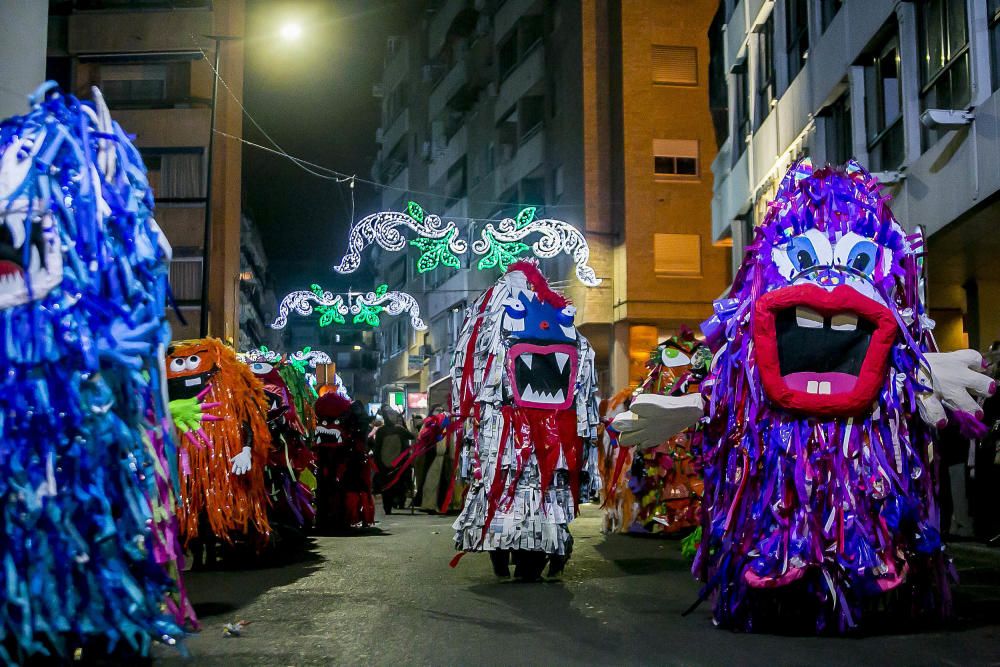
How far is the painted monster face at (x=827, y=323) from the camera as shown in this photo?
6.27 meters

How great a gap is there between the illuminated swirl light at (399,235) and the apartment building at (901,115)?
5.36 m

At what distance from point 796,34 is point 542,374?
12.5 metres

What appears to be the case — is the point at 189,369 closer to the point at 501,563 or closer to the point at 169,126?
the point at 501,563

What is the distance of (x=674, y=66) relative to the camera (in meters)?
31.5

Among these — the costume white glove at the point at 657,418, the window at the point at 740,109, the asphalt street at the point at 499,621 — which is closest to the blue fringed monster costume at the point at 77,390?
the asphalt street at the point at 499,621

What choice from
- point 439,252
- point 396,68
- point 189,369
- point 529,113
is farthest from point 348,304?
point 396,68

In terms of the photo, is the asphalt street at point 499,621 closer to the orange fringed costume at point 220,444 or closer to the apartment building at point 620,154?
the orange fringed costume at point 220,444

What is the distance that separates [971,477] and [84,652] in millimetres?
10314

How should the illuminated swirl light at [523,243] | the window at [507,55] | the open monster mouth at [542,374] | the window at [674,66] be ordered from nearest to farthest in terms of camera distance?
the open monster mouth at [542,374] → the illuminated swirl light at [523,243] → the window at [674,66] → the window at [507,55]

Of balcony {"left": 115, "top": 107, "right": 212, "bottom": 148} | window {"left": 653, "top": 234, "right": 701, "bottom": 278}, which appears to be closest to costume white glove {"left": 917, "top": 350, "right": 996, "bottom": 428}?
window {"left": 653, "top": 234, "right": 701, "bottom": 278}

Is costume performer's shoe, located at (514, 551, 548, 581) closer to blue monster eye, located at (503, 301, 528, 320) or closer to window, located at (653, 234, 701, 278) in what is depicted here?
blue monster eye, located at (503, 301, 528, 320)

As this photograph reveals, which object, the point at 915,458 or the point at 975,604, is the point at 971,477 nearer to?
the point at 975,604

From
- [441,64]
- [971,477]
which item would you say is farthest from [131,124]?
[971,477]

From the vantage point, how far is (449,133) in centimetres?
5038
